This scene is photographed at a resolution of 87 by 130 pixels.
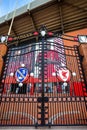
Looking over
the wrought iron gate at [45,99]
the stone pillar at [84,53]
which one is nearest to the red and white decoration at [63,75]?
the wrought iron gate at [45,99]

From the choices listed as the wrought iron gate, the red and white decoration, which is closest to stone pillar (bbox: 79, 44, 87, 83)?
the wrought iron gate

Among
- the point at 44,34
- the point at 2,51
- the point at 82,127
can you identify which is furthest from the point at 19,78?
the point at 82,127

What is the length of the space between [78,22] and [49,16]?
7.48 ft

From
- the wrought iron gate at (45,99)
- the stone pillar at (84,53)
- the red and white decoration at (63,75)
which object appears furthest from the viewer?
the stone pillar at (84,53)

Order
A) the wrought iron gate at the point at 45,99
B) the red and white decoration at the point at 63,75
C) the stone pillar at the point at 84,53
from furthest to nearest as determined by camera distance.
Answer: the stone pillar at the point at 84,53 → the red and white decoration at the point at 63,75 → the wrought iron gate at the point at 45,99

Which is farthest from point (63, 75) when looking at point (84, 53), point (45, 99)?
point (84, 53)

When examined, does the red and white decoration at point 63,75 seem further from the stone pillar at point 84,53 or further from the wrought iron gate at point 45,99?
the stone pillar at point 84,53

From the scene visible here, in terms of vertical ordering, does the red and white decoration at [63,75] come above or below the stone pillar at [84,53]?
below

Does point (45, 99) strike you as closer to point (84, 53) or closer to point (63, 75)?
point (63, 75)

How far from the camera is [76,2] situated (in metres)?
10.6

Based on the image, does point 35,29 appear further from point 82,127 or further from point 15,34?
point 82,127

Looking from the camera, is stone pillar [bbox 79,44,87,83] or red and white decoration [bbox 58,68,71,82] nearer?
red and white decoration [bbox 58,68,71,82]

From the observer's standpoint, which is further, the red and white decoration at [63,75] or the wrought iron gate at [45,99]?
the red and white decoration at [63,75]

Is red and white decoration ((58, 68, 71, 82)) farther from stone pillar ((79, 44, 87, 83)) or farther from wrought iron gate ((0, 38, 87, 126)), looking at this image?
stone pillar ((79, 44, 87, 83))
